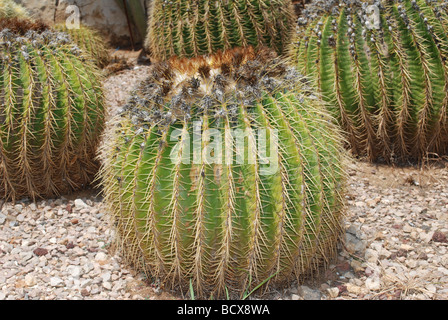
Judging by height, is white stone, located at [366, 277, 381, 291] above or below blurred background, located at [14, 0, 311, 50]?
below

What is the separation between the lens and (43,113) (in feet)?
10.8

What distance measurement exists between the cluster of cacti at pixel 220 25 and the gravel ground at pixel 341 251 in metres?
1.58

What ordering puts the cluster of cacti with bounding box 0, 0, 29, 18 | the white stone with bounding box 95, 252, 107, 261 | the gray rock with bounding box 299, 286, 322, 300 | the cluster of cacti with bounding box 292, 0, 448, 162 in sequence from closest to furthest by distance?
1. the gray rock with bounding box 299, 286, 322, 300
2. the white stone with bounding box 95, 252, 107, 261
3. the cluster of cacti with bounding box 292, 0, 448, 162
4. the cluster of cacti with bounding box 0, 0, 29, 18

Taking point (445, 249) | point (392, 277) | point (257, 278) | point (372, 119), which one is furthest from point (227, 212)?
point (372, 119)

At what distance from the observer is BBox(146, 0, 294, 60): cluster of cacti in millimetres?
4336

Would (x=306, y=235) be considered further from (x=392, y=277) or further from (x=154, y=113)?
(x=154, y=113)

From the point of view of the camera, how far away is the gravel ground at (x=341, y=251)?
2576 mm

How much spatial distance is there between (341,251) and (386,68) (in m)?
1.50

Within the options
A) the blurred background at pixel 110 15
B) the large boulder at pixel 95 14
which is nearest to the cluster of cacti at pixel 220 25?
the blurred background at pixel 110 15

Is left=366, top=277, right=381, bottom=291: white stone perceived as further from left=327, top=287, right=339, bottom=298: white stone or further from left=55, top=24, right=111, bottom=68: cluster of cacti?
left=55, top=24, right=111, bottom=68: cluster of cacti

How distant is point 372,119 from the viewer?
3.71 metres

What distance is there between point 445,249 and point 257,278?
1.24m

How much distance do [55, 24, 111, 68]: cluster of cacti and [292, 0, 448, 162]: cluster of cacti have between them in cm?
312

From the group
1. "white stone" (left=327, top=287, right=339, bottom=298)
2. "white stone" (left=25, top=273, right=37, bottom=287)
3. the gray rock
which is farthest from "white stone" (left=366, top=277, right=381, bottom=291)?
"white stone" (left=25, top=273, right=37, bottom=287)
